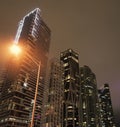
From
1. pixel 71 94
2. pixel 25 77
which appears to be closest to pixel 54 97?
pixel 25 77

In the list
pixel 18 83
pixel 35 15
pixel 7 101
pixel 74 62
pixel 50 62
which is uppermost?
pixel 35 15

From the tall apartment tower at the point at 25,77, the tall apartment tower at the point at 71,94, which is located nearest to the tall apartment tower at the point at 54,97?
the tall apartment tower at the point at 25,77

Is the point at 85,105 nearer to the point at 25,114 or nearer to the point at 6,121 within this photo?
the point at 25,114

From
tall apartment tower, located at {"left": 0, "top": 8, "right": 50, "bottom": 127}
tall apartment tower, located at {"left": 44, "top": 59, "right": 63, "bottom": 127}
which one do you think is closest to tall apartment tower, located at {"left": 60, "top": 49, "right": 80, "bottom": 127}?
tall apartment tower, located at {"left": 44, "top": 59, "right": 63, "bottom": 127}

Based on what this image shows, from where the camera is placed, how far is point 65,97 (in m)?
169

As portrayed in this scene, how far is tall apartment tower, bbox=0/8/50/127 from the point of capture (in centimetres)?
10450

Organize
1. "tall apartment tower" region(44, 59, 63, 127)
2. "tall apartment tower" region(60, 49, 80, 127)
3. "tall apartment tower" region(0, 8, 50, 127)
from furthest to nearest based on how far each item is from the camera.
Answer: "tall apartment tower" region(60, 49, 80, 127)
"tall apartment tower" region(44, 59, 63, 127)
"tall apartment tower" region(0, 8, 50, 127)

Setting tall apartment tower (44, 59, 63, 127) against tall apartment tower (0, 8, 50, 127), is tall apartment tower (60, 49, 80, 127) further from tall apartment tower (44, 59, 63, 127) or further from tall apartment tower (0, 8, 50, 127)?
tall apartment tower (0, 8, 50, 127)

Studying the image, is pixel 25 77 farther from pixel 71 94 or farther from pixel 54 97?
pixel 71 94

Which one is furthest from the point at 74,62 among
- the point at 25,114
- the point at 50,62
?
the point at 25,114

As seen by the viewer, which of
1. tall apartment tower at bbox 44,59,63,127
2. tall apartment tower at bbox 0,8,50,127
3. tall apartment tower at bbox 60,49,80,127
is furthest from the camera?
tall apartment tower at bbox 60,49,80,127

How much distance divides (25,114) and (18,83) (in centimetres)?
2028

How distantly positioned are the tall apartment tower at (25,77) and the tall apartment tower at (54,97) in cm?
708

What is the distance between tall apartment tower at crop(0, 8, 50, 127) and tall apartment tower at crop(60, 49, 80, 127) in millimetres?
34991
